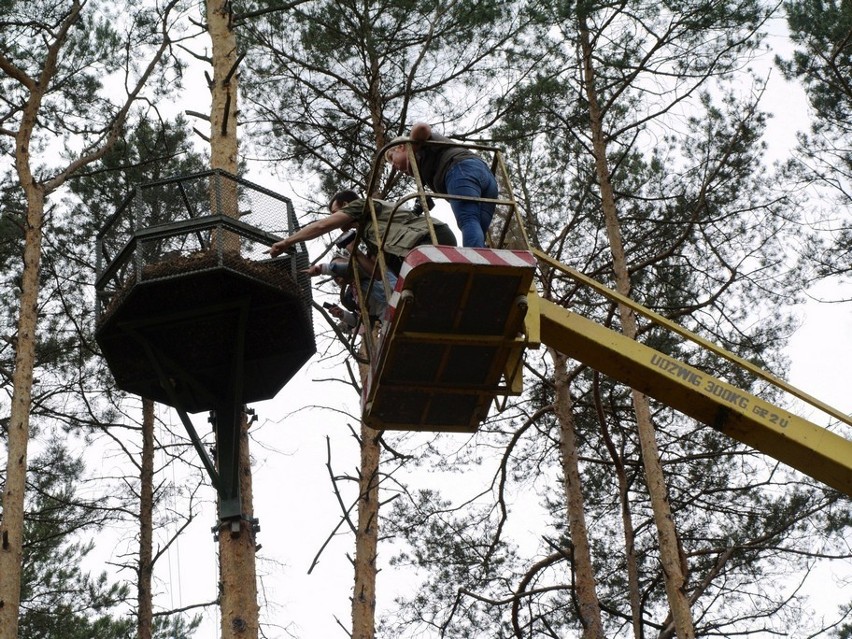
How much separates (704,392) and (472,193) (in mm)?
1972

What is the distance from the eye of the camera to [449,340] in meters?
6.96

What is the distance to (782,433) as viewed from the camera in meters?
7.45

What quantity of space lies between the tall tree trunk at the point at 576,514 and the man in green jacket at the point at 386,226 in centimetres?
477

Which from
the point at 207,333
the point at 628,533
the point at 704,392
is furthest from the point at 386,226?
the point at 628,533

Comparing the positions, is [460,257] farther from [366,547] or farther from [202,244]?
[366,547]

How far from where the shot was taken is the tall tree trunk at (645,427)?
35.0ft

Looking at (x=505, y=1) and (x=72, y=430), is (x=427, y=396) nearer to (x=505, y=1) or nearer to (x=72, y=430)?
(x=505, y=1)

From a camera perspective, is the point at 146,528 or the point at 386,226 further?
the point at 146,528

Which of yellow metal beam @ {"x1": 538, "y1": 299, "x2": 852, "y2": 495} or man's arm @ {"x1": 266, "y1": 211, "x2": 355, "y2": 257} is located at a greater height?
man's arm @ {"x1": 266, "y1": 211, "x2": 355, "y2": 257}

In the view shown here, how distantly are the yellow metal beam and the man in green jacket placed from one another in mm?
870

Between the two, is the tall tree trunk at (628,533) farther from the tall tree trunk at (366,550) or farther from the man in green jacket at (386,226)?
the man in green jacket at (386,226)

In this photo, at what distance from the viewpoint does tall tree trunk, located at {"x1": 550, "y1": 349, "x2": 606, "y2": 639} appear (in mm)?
11539

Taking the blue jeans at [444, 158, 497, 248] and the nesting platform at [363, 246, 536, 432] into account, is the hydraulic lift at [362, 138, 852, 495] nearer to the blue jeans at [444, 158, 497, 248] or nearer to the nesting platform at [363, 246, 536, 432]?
the nesting platform at [363, 246, 536, 432]

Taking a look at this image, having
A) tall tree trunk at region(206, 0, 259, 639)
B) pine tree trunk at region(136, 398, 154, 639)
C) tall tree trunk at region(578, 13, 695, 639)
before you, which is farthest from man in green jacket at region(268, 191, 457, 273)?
pine tree trunk at region(136, 398, 154, 639)
